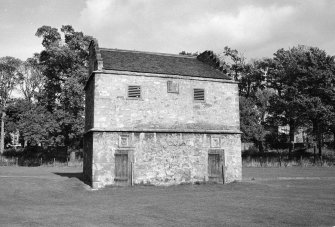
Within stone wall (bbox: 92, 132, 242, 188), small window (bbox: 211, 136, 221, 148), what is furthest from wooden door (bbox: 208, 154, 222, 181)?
small window (bbox: 211, 136, 221, 148)

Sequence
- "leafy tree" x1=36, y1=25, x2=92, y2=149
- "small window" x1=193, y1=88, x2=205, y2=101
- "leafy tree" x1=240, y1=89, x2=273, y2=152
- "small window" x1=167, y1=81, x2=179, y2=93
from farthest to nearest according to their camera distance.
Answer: "leafy tree" x1=240, y1=89, x2=273, y2=152
"leafy tree" x1=36, y1=25, x2=92, y2=149
"small window" x1=193, y1=88, x2=205, y2=101
"small window" x1=167, y1=81, x2=179, y2=93

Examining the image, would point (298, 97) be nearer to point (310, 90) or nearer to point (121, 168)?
point (310, 90)

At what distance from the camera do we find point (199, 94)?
2441 centimetres

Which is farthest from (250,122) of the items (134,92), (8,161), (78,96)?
(8,161)

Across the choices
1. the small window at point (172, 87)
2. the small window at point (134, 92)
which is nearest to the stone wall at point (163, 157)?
the small window at point (134, 92)

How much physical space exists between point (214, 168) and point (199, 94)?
5.44m

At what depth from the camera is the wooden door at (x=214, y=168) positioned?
23.4 m

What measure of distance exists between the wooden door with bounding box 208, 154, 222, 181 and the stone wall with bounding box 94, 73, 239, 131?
2100 millimetres

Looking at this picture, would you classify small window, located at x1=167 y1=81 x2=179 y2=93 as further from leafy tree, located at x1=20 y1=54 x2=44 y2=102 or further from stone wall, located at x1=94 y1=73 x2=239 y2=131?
leafy tree, located at x1=20 y1=54 x2=44 y2=102

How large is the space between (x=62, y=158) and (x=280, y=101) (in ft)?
99.9

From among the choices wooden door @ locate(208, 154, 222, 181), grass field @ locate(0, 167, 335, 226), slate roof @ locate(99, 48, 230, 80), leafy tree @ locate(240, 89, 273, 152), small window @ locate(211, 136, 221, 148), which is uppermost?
slate roof @ locate(99, 48, 230, 80)

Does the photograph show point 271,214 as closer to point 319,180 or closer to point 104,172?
point 104,172

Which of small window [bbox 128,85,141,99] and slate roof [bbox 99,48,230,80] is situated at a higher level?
slate roof [bbox 99,48,230,80]

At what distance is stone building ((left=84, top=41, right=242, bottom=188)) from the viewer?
2155cm
